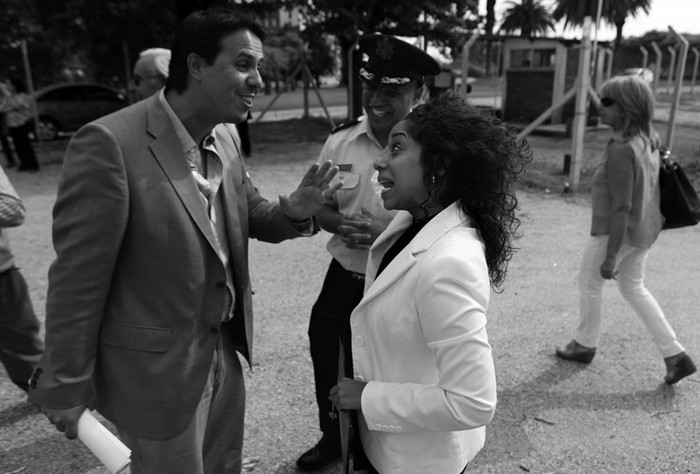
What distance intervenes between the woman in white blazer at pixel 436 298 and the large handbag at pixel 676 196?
2219 millimetres

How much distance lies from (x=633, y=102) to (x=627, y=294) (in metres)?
1.16

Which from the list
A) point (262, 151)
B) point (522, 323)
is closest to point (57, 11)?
point (262, 151)

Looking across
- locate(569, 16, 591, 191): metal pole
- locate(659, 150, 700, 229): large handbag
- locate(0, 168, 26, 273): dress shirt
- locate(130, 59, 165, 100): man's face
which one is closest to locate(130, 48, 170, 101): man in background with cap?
locate(130, 59, 165, 100): man's face

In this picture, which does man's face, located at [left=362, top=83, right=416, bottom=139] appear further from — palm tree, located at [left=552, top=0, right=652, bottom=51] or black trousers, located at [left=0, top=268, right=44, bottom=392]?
palm tree, located at [left=552, top=0, right=652, bottom=51]

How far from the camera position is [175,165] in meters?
1.65

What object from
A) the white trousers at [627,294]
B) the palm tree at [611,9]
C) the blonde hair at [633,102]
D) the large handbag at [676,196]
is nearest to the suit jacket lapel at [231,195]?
the blonde hair at [633,102]

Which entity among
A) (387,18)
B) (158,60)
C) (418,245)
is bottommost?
(418,245)

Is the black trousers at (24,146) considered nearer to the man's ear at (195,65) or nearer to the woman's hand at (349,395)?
the man's ear at (195,65)

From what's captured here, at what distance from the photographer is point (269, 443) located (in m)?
2.94

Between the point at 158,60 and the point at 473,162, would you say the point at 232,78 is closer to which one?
the point at 473,162

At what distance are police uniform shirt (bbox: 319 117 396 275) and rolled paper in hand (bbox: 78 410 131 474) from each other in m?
1.29

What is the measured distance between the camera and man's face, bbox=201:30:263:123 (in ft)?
5.67

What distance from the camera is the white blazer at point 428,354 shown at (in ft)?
4.39

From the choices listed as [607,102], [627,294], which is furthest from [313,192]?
[627,294]
